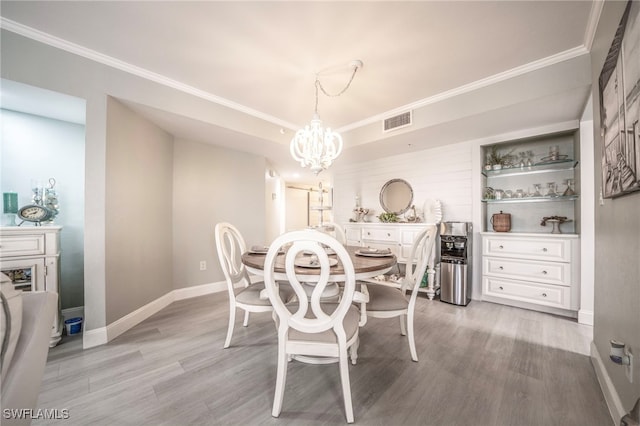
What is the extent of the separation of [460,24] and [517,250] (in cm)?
255

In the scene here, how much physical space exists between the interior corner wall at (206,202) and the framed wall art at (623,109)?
3.79m

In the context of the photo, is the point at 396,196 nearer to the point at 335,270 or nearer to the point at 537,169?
the point at 537,169

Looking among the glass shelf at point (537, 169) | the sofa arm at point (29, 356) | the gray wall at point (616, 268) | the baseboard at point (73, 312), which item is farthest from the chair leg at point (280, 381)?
the glass shelf at point (537, 169)

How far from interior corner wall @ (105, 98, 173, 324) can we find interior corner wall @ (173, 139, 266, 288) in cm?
12

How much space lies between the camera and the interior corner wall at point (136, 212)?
7.03ft

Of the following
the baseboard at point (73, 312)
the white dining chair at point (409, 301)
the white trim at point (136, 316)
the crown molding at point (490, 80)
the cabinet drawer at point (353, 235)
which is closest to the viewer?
the white dining chair at point (409, 301)

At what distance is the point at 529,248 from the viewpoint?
9.10ft

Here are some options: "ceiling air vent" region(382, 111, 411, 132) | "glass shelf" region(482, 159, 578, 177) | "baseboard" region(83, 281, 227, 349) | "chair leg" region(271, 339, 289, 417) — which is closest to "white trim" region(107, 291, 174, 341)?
"baseboard" region(83, 281, 227, 349)

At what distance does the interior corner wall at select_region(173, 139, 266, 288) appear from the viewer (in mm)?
3238

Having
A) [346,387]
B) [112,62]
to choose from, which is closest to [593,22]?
[346,387]

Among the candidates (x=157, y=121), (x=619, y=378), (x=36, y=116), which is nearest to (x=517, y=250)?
(x=619, y=378)

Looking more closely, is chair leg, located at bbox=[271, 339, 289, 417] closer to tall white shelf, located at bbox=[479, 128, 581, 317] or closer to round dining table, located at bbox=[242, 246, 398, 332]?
round dining table, located at bbox=[242, 246, 398, 332]

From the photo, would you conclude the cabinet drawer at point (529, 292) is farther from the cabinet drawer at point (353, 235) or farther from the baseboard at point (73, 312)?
the baseboard at point (73, 312)

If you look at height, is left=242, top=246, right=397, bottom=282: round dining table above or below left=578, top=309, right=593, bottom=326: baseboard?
above
